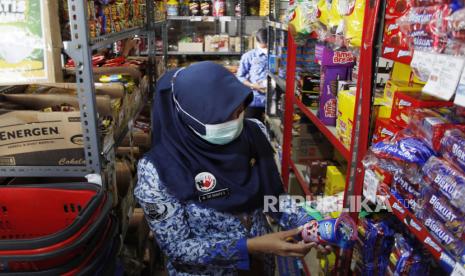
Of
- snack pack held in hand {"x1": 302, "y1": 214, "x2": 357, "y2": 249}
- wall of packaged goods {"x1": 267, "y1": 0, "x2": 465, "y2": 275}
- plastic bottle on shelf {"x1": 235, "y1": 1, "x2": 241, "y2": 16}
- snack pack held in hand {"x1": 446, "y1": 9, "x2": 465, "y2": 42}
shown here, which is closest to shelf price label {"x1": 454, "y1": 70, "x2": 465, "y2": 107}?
wall of packaged goods {"x1": 267, "y1": 0, "x2": 465, "y2": 275}

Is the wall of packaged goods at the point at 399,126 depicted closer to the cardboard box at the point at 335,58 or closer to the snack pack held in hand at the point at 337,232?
the cardboard box at the point at 335,58

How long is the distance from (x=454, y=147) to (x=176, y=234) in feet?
3.32

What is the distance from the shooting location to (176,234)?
5.05 feet

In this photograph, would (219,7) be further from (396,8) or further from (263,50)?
(396,8)

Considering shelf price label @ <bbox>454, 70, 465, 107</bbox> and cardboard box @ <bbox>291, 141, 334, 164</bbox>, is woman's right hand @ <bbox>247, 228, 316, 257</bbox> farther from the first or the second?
cardboard box @ <bbox>291, 141, 334, 164</bbox>

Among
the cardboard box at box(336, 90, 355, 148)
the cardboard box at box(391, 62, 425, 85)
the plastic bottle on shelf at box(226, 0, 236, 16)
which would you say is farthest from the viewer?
the plastic bottle on shelf at box(226, 0, 236, 16)

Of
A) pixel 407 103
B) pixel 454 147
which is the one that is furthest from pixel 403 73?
pixel 454 147

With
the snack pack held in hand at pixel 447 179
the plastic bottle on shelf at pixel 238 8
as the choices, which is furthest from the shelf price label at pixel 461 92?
the plastic bottle on shelf at pixel 238 8

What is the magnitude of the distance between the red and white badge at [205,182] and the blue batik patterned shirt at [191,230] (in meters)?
0.08

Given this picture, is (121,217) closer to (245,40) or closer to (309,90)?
(309,90)

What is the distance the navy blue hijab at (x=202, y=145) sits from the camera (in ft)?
4.74

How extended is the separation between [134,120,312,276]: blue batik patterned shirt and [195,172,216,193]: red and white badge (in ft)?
0.25

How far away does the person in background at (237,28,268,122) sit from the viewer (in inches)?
204

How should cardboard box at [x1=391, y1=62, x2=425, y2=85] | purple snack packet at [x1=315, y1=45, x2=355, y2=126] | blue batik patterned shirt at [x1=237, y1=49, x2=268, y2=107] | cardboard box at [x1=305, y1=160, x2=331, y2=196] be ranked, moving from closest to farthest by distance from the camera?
1. cardboard box at [x1=391, y1=62, x2=425, y2=85]
2. purple snack packet at [x1=315, y1=45, x2=355, y2=126]
3. cardboard box at [x1=305, y1=160, x2=331, y2=196]
4. blue batik patterned shirt at [x1=237, y1=49, x2=268, y2=107]
